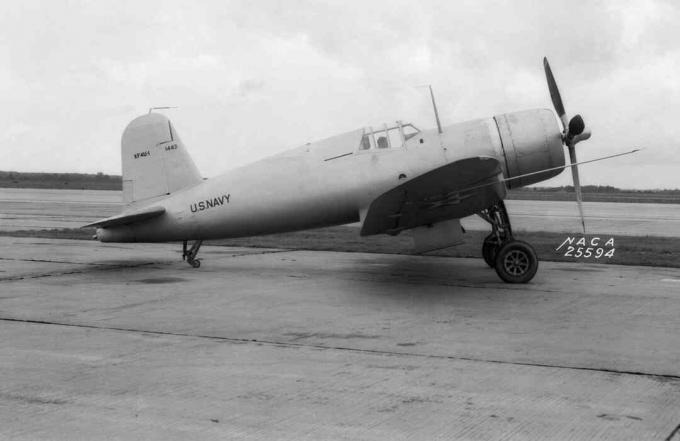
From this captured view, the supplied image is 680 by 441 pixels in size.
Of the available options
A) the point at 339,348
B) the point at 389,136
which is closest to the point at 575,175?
the point at 389,136

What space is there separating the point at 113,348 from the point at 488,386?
3.44 metres

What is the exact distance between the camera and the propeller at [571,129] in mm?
11547

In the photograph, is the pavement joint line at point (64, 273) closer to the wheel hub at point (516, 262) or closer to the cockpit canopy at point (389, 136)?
the cockpit canopy at point (389, 136)

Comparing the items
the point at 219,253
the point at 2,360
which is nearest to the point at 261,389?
the point at 2,360

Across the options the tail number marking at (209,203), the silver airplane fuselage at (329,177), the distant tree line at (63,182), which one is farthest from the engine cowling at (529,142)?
the distant tree line at (63,182)

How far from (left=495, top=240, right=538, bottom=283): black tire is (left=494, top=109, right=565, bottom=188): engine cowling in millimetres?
1153

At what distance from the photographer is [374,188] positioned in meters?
11.8

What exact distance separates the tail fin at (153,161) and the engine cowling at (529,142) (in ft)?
17.4

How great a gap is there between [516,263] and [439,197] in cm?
162

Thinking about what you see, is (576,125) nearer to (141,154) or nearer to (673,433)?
(141,154)

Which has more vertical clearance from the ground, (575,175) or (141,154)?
(141,154)

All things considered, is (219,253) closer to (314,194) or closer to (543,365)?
(314,194)

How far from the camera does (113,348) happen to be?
6844 mm

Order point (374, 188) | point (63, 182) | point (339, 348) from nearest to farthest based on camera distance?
1. point (339, 348)
2. point (374, 188)
3. point (63, 182)
